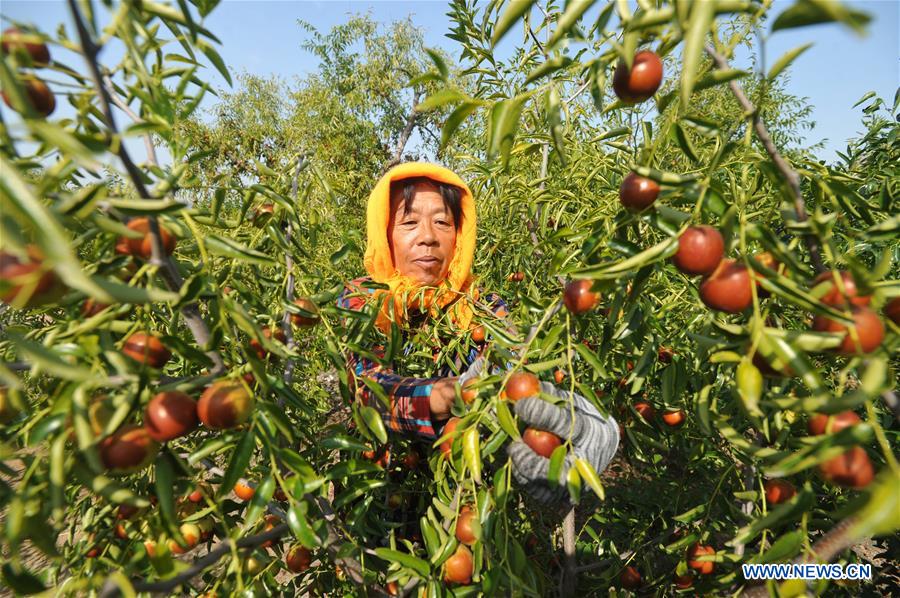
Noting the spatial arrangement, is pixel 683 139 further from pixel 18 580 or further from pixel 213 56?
pixel 18 580

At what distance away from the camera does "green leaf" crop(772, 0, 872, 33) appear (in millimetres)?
321

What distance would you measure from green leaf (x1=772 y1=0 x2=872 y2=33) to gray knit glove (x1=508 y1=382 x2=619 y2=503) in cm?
56

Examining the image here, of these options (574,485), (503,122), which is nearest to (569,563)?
(574,485)

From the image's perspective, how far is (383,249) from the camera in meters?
1.83

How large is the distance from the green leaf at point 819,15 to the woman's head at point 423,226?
4.75 feet

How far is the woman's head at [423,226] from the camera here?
1.82 meters

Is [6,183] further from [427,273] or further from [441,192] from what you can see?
[441,192]

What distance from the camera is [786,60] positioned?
20.9 inches

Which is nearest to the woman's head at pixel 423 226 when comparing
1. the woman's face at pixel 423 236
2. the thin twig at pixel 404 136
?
the woman's face at pixel 423 236

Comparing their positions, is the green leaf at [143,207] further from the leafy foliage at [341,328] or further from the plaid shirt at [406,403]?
the plaid shirt at [406,403]

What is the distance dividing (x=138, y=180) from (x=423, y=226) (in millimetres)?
1321

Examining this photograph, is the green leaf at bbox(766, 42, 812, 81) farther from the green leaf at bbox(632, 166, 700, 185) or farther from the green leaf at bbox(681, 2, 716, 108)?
the green leaf at bbox(681, 2, 716, 108)

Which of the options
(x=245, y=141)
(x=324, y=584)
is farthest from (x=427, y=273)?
(x=245, y=141)

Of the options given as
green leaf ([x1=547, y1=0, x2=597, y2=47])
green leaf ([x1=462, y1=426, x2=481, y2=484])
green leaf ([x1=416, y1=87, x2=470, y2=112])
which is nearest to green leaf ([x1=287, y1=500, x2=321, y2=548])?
green leaf ([x1=462, y1=426, x2=481, y2=484])
